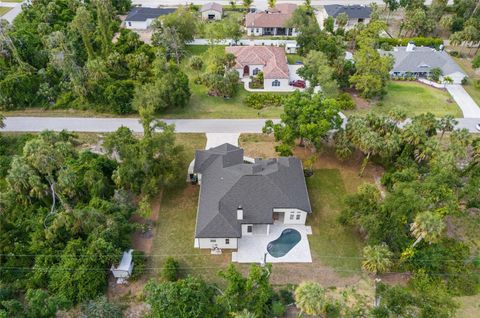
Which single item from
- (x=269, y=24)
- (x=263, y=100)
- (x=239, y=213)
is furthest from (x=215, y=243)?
(x=269, y=24)

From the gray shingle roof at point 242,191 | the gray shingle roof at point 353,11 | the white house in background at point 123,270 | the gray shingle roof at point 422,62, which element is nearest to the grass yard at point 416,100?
the gray shingle roof at point 422,62

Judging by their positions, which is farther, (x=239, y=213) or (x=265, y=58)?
(x=265, y=58)

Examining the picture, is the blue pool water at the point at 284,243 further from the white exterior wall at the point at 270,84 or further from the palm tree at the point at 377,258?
the white exterior wall at the point at 270,84

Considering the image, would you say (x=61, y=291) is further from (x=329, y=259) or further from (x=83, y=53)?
(x=83, y=53)

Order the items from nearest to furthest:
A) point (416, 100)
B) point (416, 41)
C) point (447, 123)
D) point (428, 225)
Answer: point (428, 225) → point (447, 123) → point (416, 100) → point (416, 41)

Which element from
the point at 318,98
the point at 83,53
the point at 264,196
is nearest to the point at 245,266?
the point at 264,196

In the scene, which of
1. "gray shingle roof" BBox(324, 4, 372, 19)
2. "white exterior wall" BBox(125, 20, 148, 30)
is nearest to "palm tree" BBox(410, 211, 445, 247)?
"gray shingle roof" BBox(324, 4, 372, 19)

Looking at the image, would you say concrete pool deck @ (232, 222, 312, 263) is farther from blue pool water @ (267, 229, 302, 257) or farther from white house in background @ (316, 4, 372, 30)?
white house in background @ (316, 4, 372, 30)


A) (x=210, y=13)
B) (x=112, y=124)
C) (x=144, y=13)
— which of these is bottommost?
(x=112, y=124)

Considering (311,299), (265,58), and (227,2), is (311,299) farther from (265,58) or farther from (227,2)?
(227,2)
